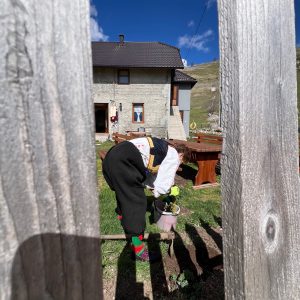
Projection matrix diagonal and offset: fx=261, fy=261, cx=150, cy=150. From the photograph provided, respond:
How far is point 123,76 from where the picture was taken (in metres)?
21.9

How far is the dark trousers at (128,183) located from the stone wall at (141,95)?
709 inches

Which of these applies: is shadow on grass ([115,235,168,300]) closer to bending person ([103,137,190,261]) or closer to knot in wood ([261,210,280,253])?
bending person ([103,137,190,261])

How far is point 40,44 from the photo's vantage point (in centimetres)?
51

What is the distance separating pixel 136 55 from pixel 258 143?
78.2 feet

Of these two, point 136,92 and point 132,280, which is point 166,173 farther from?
point 136,92

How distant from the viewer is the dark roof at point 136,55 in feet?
70.1

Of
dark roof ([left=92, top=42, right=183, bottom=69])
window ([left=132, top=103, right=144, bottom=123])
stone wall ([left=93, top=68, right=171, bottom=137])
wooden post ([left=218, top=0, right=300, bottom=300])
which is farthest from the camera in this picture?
window ([left=132, top=103, right=144, bottom=123])

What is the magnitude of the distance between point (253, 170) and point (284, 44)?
0.39m

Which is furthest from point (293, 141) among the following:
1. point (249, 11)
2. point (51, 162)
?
point (51, 162)

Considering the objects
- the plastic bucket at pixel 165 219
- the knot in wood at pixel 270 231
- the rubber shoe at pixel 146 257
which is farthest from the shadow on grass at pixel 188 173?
the knot in wood at pixel 270 231

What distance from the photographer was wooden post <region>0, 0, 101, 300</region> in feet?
1.62

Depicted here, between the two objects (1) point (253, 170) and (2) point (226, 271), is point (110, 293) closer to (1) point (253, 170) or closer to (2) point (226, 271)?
(2) point (226, 271)

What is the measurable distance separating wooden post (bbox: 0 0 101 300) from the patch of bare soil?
279cm

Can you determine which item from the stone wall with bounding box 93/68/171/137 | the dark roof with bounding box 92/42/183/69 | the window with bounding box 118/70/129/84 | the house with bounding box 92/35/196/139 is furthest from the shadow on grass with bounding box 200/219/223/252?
the window with bounding box 118/70/129/84
